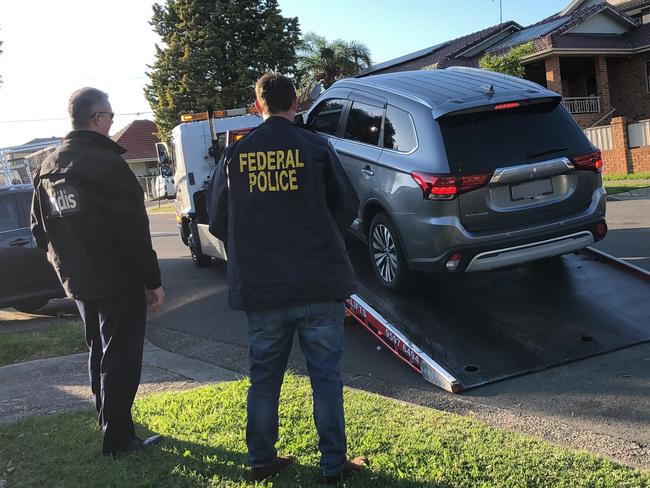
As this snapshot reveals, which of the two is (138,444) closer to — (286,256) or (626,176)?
(286,256)

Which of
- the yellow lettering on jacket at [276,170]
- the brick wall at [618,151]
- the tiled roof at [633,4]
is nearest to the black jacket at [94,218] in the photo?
the yellow lettering on jacket at [276,170]

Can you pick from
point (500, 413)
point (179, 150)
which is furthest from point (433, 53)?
point (500, 413)

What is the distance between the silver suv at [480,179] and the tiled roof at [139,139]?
4583cm

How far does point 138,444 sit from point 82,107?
6.55 feet

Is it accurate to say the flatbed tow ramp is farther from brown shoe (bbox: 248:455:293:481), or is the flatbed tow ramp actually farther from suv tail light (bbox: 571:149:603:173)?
brown shoe (bbox: 248:455:293:481)

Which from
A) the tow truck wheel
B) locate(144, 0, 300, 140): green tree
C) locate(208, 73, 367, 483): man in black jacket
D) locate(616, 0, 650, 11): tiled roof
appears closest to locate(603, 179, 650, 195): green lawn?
the tow truck wheel

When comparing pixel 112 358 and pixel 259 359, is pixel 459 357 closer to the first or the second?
pixel 259 359

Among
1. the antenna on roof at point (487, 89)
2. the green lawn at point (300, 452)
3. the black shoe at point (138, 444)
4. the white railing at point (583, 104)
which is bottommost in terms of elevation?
the green lawn at point (300, 452)

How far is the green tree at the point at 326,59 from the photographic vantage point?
34.8 meters

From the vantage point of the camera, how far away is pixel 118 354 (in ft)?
11.6

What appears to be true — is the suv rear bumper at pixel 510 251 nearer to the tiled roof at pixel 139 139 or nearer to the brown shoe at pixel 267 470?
the brown shoe at pixel 267 470

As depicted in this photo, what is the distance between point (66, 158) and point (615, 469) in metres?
3.34

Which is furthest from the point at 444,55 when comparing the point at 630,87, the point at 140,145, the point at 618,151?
the point at 140,145

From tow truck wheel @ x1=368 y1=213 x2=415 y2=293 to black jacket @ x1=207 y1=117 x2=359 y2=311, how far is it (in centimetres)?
255
